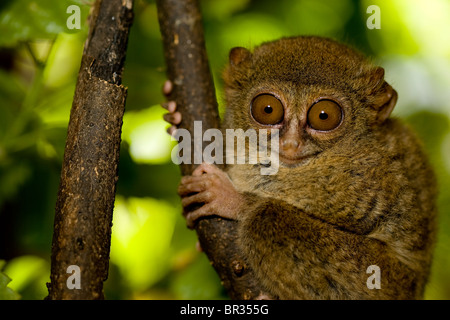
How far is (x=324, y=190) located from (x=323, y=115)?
468 mm

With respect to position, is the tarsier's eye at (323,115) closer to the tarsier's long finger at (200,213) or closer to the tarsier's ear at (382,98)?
the tarsier's ear at (382,98)

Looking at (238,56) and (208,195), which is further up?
(238,56)

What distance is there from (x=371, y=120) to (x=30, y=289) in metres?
2.50

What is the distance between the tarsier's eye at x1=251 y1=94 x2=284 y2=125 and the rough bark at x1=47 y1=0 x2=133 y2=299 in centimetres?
100

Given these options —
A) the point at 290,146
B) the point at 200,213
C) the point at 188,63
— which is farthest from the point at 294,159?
the point at 188,63

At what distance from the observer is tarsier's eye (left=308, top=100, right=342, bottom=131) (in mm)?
2992

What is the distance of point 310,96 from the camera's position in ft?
9.84

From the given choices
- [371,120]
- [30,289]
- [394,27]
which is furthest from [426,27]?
[30,289]

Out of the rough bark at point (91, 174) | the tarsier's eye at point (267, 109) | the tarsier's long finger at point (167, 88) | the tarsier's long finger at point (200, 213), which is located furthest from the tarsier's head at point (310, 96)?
the rough bark at point (91, 174)

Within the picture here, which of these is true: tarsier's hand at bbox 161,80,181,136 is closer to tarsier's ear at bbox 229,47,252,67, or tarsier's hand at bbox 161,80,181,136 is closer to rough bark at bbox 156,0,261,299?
rough bark at bbox 156,0,261,299

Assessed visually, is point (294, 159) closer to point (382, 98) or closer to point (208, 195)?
point (208, 195)

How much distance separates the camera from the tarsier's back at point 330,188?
2863mm
